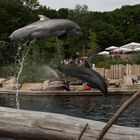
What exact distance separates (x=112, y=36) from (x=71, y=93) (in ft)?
133

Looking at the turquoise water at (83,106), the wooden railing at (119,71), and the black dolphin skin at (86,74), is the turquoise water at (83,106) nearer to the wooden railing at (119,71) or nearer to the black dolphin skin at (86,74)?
the wooden railing at (119,71)

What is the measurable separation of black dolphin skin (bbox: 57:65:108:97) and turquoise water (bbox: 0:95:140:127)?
9.11m

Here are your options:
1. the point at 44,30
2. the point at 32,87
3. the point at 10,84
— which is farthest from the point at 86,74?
the point at 10,84

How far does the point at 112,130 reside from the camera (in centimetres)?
356

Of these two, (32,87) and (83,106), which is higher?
(83,106)

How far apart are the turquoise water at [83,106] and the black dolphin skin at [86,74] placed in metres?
9.11

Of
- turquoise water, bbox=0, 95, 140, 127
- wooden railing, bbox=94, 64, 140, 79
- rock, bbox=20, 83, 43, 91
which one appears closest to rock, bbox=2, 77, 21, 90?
rock, bbox=20, 83, 43, 91

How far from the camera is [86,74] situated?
12.6ft

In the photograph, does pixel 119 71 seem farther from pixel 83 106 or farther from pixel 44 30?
pixel 44 30

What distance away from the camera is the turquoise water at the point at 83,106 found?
14.4m

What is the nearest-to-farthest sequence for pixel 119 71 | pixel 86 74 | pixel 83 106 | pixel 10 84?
pixel 86 74
pixel 83 106
pixel 10 84
pixel 119 71

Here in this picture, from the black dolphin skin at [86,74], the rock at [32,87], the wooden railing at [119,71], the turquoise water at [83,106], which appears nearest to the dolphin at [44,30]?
the black dolphin skin at [86,74]

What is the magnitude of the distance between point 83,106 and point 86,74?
1308 centimetres

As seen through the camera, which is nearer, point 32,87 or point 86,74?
point 86,74
